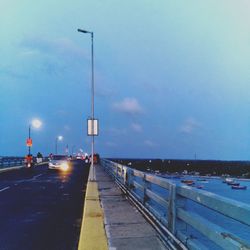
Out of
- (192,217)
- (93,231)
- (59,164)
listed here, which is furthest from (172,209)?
(59,164)

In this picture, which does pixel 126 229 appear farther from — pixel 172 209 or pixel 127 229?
pixel 172 209

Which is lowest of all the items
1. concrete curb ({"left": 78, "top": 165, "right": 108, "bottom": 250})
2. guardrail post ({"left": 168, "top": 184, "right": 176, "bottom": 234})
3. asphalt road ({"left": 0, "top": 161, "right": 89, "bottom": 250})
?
asphalt road ({"left": 0, "top": 161, "right": 89, "bottom": 250})

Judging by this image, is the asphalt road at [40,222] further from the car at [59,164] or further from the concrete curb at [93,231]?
the car at [59,164]

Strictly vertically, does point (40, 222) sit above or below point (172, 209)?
below

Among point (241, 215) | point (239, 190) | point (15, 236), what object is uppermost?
point (241, 215)

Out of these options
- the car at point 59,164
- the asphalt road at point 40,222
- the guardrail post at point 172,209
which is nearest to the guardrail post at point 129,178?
the asphalt road at point 40,222

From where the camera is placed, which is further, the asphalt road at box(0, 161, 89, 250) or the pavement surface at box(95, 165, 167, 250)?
the asphalt road at box(0, 161, 89, 250)

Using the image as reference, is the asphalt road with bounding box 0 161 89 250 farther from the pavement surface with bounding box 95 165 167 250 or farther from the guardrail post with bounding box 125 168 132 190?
the guardrail post with bounding box 125 168 132 190

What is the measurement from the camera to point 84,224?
9992 millimetres

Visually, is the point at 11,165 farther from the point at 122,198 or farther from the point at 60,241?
the point at 60,241

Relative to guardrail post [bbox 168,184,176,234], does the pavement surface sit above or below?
below

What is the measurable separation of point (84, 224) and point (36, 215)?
3.27 meters

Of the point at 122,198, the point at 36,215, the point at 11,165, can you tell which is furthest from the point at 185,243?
the point at 11,165

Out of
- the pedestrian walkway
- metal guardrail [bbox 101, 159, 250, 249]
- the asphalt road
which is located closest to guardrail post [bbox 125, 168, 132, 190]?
the asphalt road
